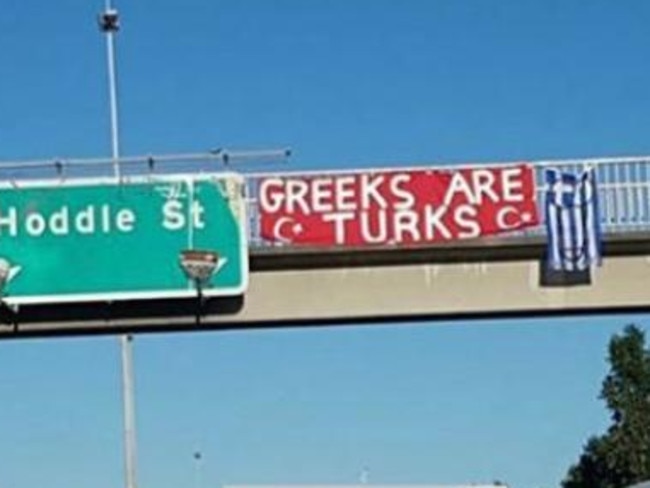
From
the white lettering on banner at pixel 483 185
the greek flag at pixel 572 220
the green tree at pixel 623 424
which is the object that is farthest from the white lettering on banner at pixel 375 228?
the green tree at pixel 623 424

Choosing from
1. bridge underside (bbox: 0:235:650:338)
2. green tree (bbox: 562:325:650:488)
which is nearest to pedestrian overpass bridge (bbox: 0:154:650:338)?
bridge underside (bbox: 0:235:650:338)

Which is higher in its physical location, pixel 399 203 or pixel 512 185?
pixel 512 185

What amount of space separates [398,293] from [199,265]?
10.0 feet

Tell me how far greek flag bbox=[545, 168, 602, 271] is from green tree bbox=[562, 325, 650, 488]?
247ft

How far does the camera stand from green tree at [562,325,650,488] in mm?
102750

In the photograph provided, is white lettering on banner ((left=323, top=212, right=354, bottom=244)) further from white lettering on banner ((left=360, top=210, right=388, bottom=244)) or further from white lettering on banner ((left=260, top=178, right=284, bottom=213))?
white lettering on banner ((left=260, top=178, right=284, bottom=213))

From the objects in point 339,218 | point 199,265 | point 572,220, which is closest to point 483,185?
point 572,220

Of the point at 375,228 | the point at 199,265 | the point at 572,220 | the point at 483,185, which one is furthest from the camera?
the point at 483,185

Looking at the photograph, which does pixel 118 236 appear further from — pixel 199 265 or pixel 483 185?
pixel 483 185

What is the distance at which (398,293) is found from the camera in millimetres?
27297

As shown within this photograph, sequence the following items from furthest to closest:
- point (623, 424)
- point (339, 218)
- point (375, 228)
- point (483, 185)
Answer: point (623, 424) → point (483, 185) → point (339, 218) → point (375, 228)

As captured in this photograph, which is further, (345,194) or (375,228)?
(345,194)

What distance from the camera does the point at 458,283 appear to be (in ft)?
89.6

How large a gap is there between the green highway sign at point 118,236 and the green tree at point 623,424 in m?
76.6
